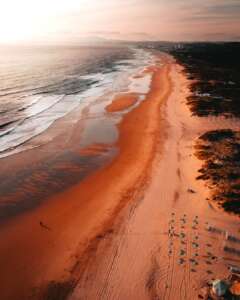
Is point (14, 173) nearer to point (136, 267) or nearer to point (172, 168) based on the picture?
point (172, 168)

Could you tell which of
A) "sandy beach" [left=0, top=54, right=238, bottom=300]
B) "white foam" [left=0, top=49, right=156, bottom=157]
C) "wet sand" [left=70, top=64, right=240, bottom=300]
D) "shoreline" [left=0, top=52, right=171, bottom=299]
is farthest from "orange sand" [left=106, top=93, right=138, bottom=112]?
"wet sand" [left=70, top=64, right=240, bottom=300]

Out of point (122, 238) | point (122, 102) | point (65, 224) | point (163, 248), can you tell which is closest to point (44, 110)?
point (122, 102)

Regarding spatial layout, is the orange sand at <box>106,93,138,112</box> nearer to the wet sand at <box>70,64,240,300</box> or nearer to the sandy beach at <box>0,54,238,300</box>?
the sandy beach at <box>0,54,238,300</box>

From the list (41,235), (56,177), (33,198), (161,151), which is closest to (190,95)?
(161,151)

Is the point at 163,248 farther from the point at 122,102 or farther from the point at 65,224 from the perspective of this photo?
the point at 122,102

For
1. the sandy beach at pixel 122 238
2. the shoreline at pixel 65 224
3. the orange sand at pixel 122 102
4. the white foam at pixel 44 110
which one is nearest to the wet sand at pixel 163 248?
the sandy beach at pixel 122 238

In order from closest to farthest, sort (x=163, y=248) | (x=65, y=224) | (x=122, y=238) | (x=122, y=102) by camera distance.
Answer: (x=163, y=248) < (x=122, y=238) < (x=65, y=224) < (x=122, y=102)
